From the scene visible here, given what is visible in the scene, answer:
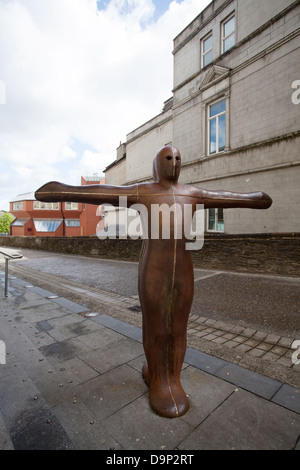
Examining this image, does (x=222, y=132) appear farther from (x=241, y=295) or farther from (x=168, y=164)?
(x=168, y=164)

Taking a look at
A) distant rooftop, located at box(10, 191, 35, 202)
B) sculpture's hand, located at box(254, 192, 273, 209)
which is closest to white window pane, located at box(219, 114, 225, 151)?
sculpture's hand, located at box(254, 192, 273, 209)

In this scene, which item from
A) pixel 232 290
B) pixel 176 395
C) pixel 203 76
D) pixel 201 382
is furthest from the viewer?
pixel 203 76

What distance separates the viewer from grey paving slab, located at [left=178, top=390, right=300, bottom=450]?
1.58 metres

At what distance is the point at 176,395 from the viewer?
192 cm

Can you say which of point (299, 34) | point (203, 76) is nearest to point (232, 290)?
point (299, 34)

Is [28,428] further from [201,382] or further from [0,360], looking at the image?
[201,382]

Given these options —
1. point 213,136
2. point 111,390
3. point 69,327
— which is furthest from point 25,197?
point 111,390

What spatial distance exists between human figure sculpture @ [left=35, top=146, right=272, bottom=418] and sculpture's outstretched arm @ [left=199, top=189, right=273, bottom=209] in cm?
20

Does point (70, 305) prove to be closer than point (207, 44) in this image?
Yes

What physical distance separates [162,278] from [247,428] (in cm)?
119

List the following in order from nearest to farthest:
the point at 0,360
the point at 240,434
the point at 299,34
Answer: the point at 240,434 → the point at 0,360 → the point at 299,34

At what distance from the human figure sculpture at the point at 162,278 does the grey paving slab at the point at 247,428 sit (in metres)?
0.25

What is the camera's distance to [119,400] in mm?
2025
